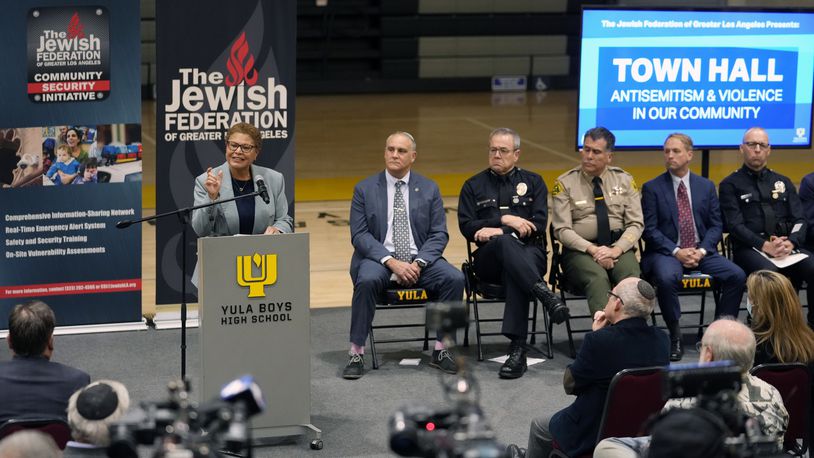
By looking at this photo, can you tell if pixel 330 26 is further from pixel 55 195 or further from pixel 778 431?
pixel 778 431

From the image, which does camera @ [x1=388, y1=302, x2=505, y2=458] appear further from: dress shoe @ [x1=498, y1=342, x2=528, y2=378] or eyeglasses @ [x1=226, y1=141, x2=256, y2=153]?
dress shoe @ [x1=498, y1=342, x2=528, y2=378]

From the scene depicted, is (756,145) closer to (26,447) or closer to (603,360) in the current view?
(603,360)

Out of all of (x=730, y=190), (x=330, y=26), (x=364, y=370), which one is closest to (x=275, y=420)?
(x=364, y=370)

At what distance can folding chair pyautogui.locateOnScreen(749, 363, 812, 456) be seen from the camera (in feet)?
14.7

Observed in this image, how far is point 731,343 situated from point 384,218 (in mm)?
3067

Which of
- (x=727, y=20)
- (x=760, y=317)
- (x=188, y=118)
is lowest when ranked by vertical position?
(x=760, y=317)

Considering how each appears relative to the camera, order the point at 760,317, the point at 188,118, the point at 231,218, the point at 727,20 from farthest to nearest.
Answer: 1. the point at 727,20
2. the point at 188,118
3. the point at 231,218
4. the point at 760,317

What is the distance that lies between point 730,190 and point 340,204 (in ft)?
14.9

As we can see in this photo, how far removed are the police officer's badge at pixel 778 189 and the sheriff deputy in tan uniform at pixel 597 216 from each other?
90 centimetres

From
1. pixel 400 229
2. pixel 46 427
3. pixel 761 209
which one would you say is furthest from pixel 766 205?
pixel 46 427

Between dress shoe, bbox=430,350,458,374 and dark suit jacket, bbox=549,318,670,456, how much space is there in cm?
193

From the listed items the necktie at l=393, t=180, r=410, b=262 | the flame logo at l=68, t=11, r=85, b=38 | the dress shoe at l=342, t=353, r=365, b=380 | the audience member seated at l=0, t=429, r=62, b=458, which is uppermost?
the flame logo at l=68, t=11, r=85, b=38

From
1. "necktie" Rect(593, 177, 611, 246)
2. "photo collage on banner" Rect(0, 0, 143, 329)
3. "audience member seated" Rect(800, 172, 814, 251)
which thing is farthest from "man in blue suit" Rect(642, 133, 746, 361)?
"photo collage on banner" Rect(0, 0, 143, 329)

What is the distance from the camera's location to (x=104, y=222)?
7035 mm
